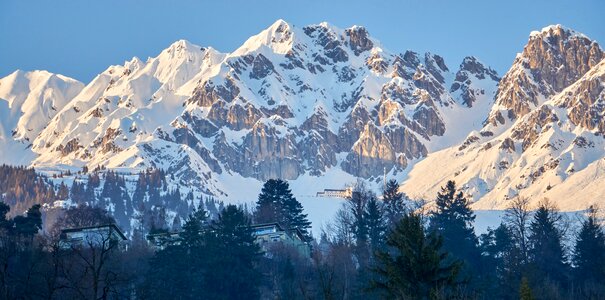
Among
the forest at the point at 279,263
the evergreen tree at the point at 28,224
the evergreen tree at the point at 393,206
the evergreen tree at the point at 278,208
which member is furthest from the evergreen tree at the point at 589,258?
the evergreen tree at the point at 28,224

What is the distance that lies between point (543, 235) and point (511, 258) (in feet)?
40.5

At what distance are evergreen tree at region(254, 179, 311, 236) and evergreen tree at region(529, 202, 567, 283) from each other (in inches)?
1110

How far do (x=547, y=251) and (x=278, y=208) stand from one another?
118 ft

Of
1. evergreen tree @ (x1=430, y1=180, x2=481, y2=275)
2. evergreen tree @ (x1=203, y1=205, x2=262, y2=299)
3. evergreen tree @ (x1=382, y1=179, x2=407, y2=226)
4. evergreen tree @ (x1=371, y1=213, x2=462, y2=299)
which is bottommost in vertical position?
evergreen tree @ (x1=371, y1=213, x2=462, y2=299)

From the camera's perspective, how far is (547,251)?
9444 centimetres

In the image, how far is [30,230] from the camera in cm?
10069

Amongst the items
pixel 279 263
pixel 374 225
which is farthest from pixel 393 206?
pixel 279 263

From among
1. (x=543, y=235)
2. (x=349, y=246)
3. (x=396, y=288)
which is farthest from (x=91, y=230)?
(x=396, y=288)

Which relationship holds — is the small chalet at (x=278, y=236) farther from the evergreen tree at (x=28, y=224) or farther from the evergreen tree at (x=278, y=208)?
the evergreen tree at (x=28, y=224)

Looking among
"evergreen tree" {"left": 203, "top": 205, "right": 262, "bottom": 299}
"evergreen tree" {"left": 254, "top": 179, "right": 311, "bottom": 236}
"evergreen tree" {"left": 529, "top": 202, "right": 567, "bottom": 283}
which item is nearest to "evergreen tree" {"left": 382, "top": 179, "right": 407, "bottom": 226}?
"evergreen tree" {"left": 254, "top": 179, "right": 311, "bottom": 236}

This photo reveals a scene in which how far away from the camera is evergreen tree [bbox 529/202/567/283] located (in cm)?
9181

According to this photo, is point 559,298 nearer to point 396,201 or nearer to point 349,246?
point 349,246

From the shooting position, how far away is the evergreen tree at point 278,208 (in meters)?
121

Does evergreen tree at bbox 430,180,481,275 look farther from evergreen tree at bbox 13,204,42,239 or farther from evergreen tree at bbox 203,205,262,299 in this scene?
evergreen tree at bbox 13,204,42,239
